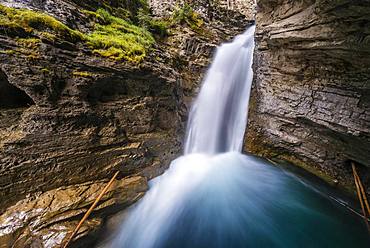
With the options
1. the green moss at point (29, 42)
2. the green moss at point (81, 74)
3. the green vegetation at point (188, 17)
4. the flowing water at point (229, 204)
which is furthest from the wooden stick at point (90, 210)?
the green vegetation at point (188, 17)

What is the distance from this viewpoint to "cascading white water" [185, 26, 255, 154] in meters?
7.54

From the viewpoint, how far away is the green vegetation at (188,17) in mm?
8610

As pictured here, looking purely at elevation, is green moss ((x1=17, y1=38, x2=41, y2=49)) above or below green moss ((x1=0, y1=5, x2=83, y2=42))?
below

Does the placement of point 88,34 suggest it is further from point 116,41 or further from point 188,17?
point 188,17

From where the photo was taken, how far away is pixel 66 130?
3545mm

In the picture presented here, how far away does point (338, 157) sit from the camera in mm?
5016

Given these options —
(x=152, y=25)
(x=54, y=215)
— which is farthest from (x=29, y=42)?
(x=152, y=25)

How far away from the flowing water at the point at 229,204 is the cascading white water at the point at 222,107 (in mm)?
47

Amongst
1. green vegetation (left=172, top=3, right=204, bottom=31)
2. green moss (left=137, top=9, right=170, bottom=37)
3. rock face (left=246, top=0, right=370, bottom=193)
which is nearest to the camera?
rock face (left=246, top=0, right=370, bottom=193)

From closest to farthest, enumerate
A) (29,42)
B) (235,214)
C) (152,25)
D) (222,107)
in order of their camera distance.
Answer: (29,42), (235,214), (152,25), (222,107)

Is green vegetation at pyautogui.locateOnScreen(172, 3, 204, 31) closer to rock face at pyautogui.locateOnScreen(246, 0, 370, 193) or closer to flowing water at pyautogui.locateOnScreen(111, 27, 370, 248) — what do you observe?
rock face at pyautogui.locateOnScreen(246, 0, 370, 193)

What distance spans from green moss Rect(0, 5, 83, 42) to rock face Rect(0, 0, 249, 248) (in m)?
0.13

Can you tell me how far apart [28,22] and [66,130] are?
7.35 ft

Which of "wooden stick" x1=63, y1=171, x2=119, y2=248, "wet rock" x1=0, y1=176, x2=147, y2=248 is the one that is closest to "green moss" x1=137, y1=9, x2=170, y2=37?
"wooden stick" x1=63, y1=171, x2=119, y2=248
